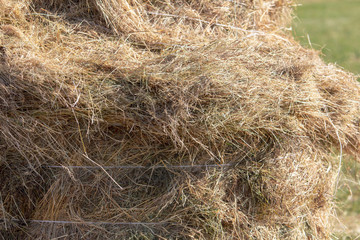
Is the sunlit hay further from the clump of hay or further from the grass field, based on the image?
the grass field

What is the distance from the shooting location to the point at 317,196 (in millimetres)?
2627

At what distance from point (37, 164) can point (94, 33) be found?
33.8 inches

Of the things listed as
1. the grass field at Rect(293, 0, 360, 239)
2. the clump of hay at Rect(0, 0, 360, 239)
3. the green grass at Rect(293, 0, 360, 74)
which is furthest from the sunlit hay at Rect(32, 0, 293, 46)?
the green grass at Rect(293, 0, 360, 74)

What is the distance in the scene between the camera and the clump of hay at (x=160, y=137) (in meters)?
2.27

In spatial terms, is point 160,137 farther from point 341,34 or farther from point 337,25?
point 337,25

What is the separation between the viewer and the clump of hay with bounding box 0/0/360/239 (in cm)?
227

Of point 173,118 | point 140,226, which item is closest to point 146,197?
point 140,226

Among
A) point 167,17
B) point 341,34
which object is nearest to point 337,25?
point 341,34

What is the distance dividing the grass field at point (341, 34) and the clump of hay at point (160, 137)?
2.99 feet

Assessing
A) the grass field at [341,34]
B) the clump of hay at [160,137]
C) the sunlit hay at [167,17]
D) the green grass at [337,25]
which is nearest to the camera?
the clump of hay at [160,137]

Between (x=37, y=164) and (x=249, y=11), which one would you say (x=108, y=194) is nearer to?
(x=37, y=164)

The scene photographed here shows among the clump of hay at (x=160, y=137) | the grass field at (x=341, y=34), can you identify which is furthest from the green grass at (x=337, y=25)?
the clump of hay at (x=160, y=137)

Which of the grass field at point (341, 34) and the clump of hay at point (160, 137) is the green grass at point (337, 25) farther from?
the clump of hay at point (160, 137)

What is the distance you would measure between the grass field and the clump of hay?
0.91 metres
